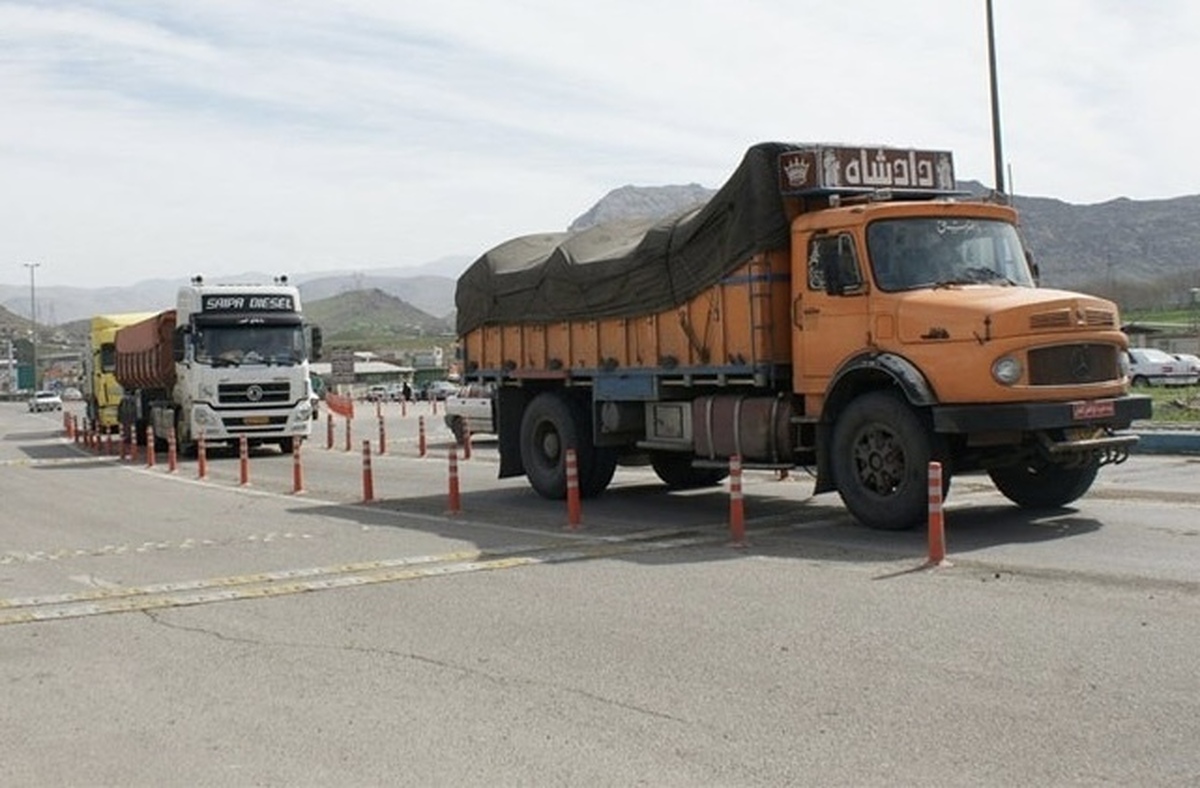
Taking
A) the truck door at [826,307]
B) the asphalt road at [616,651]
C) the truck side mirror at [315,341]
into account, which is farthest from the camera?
the truck side mirror at [315,341]

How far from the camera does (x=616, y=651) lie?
317 inches

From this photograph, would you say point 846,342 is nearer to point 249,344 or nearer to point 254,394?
point 254,394

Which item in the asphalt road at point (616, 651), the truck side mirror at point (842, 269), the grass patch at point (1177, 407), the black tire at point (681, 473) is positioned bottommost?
the asphalt road at point (616, 651)

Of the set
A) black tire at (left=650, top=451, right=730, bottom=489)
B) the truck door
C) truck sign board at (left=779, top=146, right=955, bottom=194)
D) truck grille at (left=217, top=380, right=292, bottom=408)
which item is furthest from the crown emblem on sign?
Answer: truck grille at (left=217, top=380, right=292, bottom=408)

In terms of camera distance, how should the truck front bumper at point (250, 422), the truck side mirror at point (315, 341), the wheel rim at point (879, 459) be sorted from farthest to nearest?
1. the truck side mirror at point (315, 341)
2. the truck front bumper at point (250, 422)
3. the wheel rim at point (879, 459)

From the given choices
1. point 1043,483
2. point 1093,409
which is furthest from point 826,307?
point 1043,483

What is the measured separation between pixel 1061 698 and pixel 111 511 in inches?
565

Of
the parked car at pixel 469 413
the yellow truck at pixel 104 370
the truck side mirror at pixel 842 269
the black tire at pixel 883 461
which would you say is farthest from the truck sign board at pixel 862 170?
the yellow truck at pixel 104 370

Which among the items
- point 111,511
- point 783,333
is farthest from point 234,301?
point 783,333

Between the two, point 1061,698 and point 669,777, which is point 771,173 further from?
point 669,777

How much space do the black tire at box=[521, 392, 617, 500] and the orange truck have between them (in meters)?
0.04

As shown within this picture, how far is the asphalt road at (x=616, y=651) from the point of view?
593 cm

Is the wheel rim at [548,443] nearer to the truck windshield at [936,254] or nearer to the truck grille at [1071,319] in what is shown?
the truck windshield at [936,254]

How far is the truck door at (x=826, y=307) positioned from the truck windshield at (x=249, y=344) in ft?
59.1
